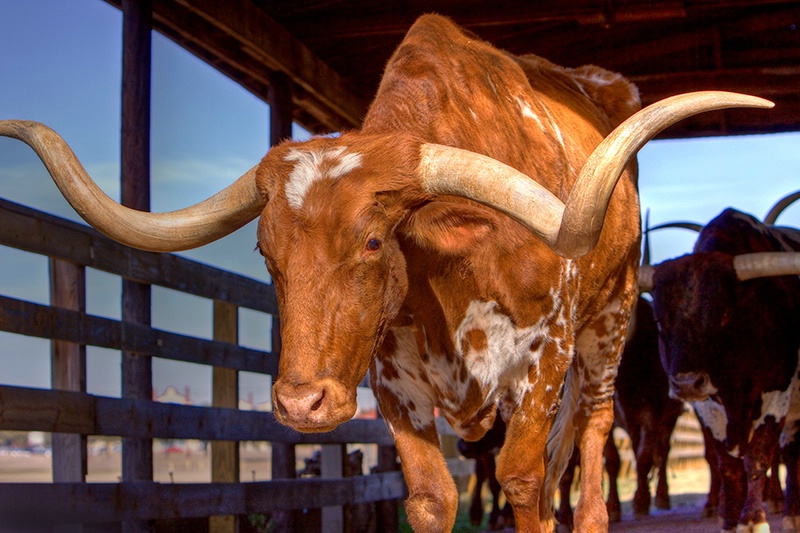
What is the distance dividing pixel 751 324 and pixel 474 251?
369cm

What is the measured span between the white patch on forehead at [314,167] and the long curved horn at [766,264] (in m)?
4.16

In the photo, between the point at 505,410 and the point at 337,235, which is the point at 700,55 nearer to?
the point at 505,410

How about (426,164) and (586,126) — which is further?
(586,126)

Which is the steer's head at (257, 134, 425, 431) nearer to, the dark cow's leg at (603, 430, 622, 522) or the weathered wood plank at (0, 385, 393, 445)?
the weathered wood plank at (0, 385, 393, 445)

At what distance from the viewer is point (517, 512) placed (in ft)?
13.5

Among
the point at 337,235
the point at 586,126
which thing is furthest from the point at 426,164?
the point at 586,126

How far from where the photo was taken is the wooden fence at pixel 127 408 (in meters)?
4.63

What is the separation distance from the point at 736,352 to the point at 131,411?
3744 mm

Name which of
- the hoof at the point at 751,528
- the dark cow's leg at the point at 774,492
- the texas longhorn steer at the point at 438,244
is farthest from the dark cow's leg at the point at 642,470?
the texas longhorn steer at the point at 438,244

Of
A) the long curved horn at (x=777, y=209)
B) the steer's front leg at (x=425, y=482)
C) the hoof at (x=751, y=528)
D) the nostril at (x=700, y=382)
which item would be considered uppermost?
the long curved horn at (x=777, y=209)

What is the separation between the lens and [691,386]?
652 cm

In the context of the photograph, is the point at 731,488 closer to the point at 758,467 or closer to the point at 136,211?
the point at 758,467

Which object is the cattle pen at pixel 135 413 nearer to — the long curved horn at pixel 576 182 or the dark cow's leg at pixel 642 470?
the long curved horn at pixel 576 182

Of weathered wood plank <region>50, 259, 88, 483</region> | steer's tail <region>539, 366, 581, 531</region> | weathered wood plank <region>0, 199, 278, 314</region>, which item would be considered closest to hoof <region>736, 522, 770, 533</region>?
steer's tail <region>539, 366, 581, 531</region>
